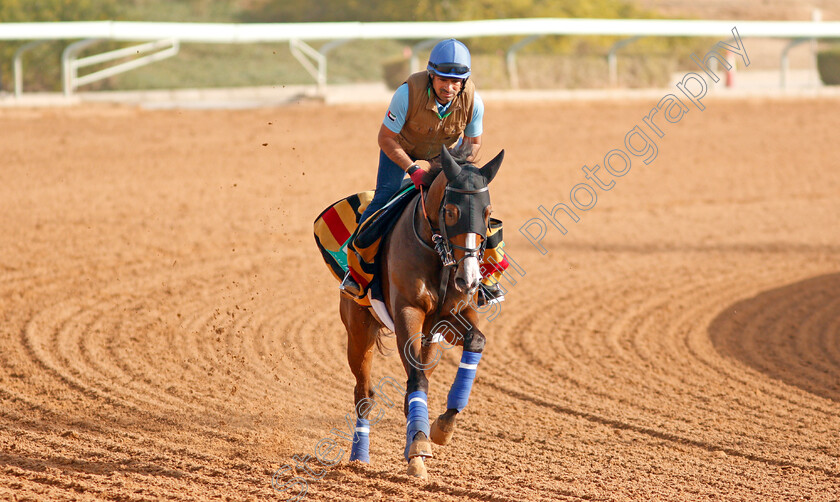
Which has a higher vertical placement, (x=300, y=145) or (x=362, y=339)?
(x=300, y=145)

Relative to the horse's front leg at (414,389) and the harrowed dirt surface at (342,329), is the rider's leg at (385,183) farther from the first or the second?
the harrowed dirt surface at (342,329)

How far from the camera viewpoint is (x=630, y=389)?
7.91 metres

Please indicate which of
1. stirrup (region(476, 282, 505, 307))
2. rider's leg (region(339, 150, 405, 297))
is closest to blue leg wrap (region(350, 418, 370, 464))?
Result: rider's leg (region(339, 150, 405, 297))

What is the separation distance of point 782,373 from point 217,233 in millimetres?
9002

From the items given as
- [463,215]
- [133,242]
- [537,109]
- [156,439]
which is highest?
[537,109]

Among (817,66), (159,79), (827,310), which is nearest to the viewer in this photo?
(827,310)

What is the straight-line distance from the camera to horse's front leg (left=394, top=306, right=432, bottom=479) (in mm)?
5180

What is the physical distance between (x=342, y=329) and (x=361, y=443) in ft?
11.9

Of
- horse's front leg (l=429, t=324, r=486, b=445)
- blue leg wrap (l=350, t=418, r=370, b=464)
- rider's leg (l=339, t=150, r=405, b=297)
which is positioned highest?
rider's leg (l=339, t=150, r=405, b=297)

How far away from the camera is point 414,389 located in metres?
5.34

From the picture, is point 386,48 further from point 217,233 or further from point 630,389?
point 630,389

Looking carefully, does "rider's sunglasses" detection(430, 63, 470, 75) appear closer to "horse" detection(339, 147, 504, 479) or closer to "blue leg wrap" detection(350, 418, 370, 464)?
"horse" detection(339, 147, 504, 479)

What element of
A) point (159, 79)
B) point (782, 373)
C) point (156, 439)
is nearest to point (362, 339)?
point (156, 439)

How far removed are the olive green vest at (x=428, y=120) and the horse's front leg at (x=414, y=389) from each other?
4.29 ft
